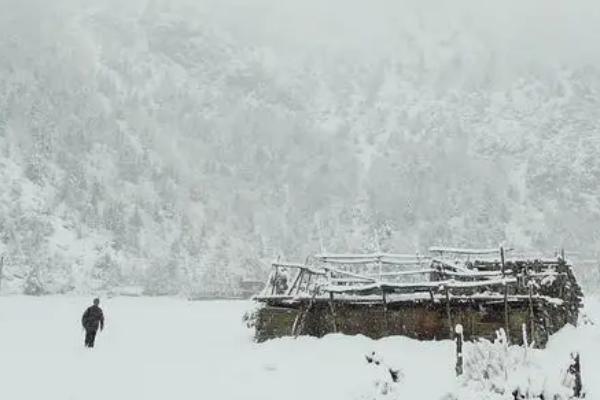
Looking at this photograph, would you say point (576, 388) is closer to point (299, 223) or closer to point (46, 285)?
point (46, 285)

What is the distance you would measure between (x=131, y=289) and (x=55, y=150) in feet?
168

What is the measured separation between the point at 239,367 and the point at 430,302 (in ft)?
18.5

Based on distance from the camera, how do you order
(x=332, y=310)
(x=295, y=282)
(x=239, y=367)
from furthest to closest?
(x=295, y=282)
(x=332, y=310)
(x=239, y=367)

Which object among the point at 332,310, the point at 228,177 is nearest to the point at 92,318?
the point at 332,310

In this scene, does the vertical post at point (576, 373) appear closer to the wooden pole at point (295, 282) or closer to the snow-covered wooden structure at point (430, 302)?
the snow-covered wooden structure at point (430, 302)

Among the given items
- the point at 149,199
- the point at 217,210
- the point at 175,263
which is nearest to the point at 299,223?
the point at 217,210

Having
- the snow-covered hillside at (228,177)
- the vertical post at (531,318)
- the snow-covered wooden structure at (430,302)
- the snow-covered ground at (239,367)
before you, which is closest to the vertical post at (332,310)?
the snow-covered wooden structure at (430,302)

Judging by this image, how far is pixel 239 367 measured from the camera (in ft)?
64.4

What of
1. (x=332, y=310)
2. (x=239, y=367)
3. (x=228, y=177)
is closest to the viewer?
(x=239, y=367)

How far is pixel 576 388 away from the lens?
457 inches

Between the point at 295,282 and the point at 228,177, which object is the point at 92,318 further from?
the point at 228,177

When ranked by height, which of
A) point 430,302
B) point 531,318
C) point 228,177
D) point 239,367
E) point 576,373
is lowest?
point 239,367

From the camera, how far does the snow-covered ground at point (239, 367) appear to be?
16.5 metres

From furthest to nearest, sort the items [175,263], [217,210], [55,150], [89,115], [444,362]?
[89,115] → [217,210] → [55,150] → [175,263] → [444,362]
